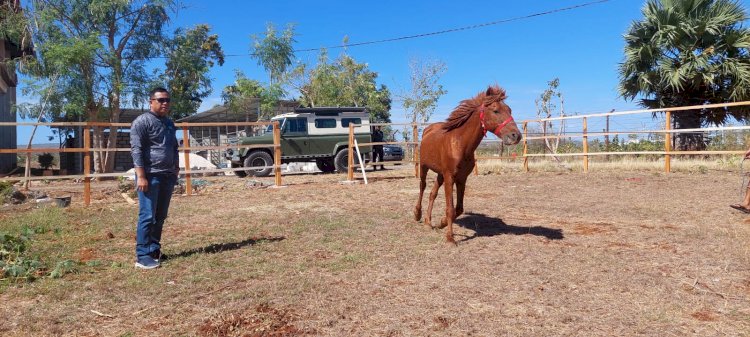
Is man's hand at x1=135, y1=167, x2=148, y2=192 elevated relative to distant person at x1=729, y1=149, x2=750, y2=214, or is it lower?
elevated

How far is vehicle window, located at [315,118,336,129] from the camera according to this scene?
15425 mm

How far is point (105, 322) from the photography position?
2.87 meters

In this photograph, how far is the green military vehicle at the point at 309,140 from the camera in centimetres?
1448

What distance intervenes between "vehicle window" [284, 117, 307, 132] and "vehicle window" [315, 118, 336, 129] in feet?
1.42

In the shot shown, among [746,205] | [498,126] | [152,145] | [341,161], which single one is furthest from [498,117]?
[341,161]

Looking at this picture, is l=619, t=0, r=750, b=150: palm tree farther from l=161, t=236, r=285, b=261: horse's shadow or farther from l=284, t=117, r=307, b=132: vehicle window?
l=161, t=236, r=285, b=261: horse's shadow

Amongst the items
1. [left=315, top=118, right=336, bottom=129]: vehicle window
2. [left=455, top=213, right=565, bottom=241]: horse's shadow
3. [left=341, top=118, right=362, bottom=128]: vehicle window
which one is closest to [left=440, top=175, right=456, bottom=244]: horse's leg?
[left=455, top=213, right=565, bottom=241]: horse's shadow

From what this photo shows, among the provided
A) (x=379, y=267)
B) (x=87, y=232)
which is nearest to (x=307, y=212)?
(x=87, y=232)

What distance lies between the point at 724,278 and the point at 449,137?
2.75 m

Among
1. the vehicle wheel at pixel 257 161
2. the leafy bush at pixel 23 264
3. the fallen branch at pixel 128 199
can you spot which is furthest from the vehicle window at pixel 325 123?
the leafy bush at pixel 23 264

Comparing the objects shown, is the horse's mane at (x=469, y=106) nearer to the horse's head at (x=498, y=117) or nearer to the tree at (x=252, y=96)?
the horse's head at (x=498, y=117)

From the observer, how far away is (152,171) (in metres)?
4.19

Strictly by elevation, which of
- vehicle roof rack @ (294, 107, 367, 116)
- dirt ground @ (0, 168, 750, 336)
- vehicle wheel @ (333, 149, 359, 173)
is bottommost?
dirt ground @ (0, 168, 750, 336)

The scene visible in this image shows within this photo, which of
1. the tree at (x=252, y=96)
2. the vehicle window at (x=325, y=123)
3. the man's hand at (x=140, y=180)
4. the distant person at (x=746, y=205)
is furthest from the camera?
the tree at (x=252, y=96)
